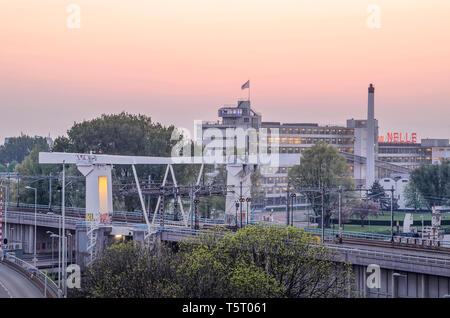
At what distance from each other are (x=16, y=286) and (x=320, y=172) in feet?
179

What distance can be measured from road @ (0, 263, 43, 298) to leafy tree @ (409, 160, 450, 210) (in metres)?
75.9

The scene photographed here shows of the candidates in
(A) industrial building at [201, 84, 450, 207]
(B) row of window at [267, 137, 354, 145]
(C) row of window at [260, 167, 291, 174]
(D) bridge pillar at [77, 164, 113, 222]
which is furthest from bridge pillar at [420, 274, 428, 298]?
(B) row of window at [267, 137, 354, 145]

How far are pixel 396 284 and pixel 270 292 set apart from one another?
27.9ft

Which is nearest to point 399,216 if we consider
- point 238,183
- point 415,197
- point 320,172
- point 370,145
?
point 415,197

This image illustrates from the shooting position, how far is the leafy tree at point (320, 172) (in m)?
86.8

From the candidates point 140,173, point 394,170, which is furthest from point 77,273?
point 394,170

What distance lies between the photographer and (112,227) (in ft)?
180

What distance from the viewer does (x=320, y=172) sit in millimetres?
88375

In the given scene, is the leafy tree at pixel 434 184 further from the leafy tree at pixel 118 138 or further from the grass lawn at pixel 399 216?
the leafy tree at pixel 118 138

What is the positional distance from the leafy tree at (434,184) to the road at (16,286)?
75878mm

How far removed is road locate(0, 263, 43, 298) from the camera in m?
37.9

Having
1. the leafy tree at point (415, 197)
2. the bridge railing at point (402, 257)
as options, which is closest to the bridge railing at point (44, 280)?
the bridge railing at point (402, 257)
